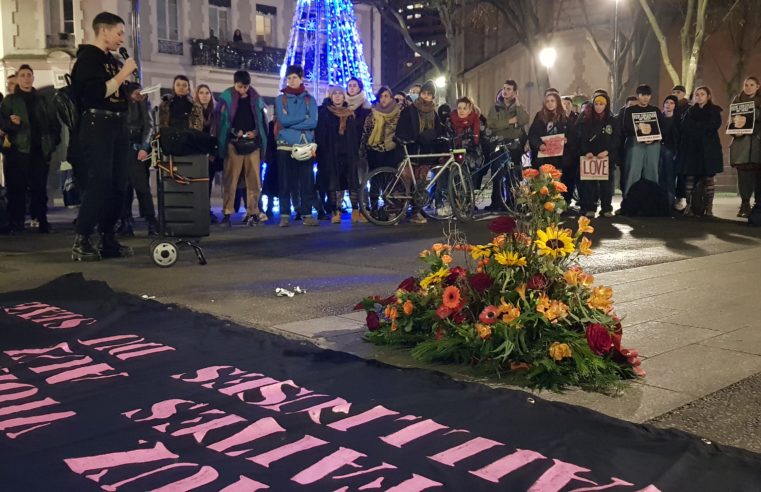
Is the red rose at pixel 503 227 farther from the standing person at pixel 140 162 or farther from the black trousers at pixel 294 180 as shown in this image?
the black trousers at pixel 294 180

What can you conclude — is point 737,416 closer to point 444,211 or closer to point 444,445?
point 444,445

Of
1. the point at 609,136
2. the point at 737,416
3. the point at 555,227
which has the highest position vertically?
the point at 609,136

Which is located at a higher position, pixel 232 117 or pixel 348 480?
pixel 232 117

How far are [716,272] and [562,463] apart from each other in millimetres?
4583

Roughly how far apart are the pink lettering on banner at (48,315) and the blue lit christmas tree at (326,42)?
1266 cm

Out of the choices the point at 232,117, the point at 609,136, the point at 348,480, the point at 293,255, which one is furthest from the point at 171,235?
the point at 609,136

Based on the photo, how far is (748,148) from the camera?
1074 cm

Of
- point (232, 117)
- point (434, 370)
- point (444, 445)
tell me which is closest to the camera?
point (444, 445)

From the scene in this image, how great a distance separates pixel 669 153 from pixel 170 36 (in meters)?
22.0

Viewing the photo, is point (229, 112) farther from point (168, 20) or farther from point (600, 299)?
point (168, 20)

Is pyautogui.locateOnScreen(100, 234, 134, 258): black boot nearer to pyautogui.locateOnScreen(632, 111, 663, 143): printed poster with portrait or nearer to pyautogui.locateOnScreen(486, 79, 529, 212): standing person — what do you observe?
pyautogui.locateOnScreen(486, 79, 529, 212): standing person

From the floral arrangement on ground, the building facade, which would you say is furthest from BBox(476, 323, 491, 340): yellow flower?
the building facade

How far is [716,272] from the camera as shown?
6.55 metres

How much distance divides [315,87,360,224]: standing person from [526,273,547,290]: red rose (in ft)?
22.9
